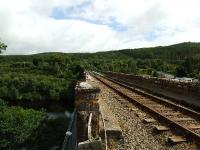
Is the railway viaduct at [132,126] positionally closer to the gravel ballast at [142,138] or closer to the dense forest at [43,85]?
the gravel ballast at [142,138]

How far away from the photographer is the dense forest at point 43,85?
5019cm

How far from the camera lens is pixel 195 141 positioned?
9.09 m

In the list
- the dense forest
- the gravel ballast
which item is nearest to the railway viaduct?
the gravel ballast

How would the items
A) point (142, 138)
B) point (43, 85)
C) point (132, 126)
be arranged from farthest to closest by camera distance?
point (43, 85) → point (132, 126) → point (142, 138)

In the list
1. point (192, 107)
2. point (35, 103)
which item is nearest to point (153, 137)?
point (192, 107)

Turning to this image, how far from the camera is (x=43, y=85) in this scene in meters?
117

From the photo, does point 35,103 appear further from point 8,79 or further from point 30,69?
point 30,69

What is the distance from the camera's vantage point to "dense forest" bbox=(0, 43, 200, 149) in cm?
5019

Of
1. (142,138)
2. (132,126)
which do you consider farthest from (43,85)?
(142,138)

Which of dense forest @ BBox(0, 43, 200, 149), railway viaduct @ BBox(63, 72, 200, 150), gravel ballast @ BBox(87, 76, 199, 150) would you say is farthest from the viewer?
dense forest @ BBox(0, 43, 200, 149)

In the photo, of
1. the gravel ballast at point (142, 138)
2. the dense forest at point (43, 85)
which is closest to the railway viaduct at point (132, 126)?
the gravel ballast at point (142, 138)

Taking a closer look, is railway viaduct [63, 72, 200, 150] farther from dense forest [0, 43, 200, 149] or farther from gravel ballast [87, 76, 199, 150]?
dense forest [0, 43, 200, 149]

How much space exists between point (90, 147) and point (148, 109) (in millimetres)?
9275

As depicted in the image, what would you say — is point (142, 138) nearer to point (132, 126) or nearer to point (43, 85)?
point (132, 126)
